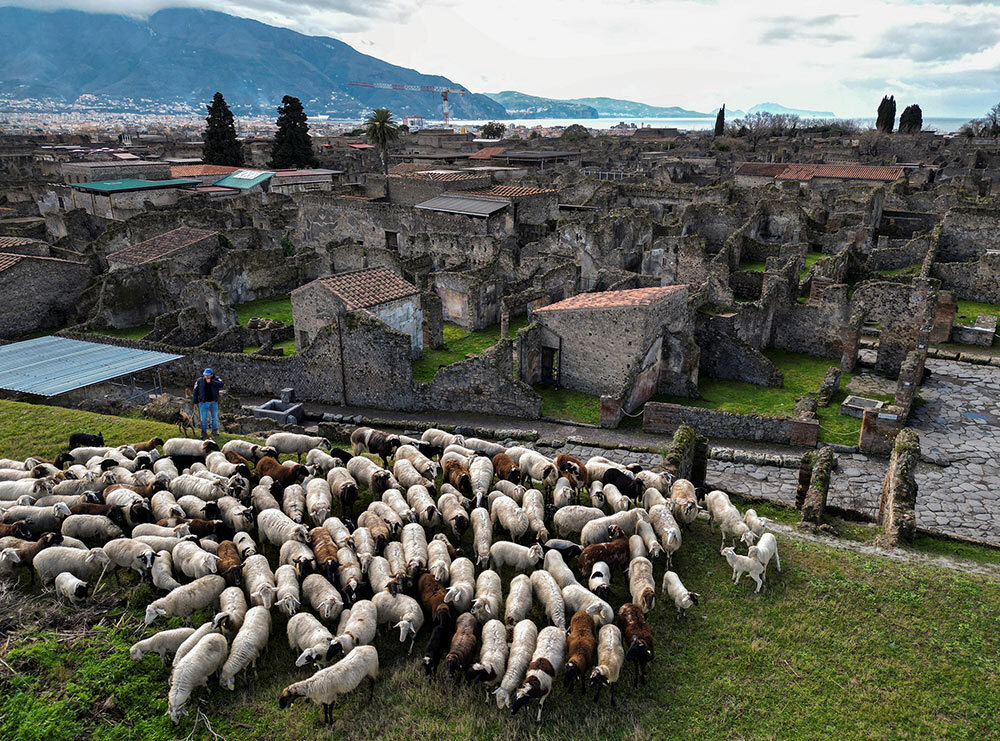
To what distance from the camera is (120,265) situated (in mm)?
31125

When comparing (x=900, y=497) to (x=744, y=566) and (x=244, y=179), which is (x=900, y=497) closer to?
(x=744, y=566)

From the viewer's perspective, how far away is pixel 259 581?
31.2ft

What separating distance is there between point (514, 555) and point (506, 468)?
2775mm

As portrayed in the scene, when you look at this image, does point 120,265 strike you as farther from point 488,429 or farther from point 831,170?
point 831,170

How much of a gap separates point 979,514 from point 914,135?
282 ft

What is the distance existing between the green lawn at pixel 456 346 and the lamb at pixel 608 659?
14.7m

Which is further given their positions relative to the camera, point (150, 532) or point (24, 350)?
point (24, 350)

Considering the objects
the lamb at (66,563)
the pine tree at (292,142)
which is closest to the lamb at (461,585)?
the lamb at (66,563)

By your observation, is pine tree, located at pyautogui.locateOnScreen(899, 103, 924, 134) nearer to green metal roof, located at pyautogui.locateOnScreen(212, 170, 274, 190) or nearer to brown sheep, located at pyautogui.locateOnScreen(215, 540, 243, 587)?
green metal roof, located at pyautogui.locateOnScreen(212, 170, 274, 190)

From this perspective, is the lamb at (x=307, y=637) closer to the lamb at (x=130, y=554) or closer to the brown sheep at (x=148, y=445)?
the lamb at (x=130, y=554)

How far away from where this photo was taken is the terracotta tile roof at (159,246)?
3127 cm

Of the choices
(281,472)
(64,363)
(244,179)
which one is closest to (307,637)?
(281,472)

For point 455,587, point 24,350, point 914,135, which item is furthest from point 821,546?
point 914,135

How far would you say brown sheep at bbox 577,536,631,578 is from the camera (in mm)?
10320
